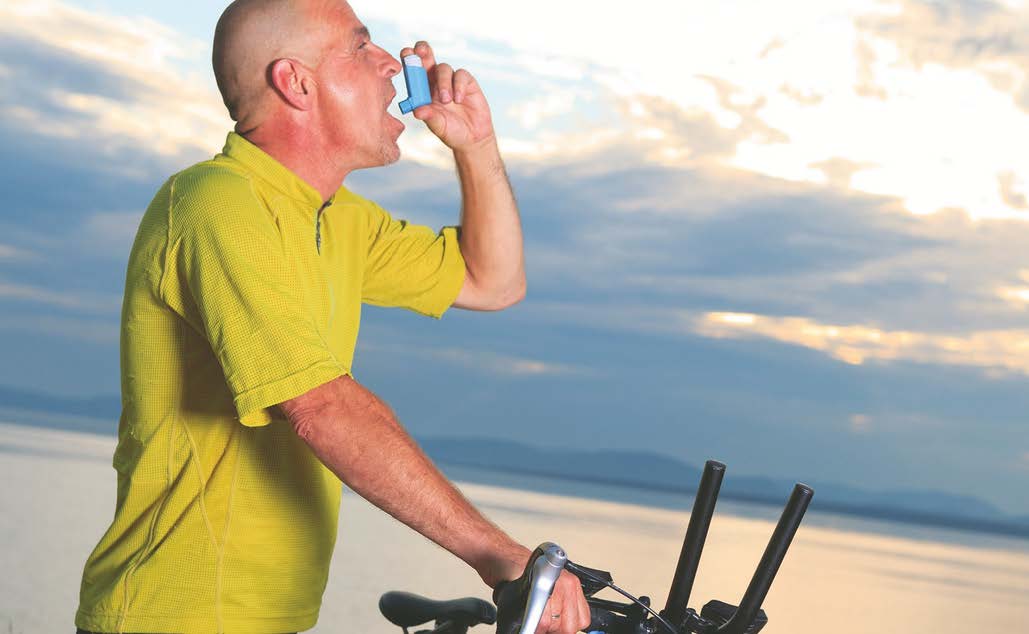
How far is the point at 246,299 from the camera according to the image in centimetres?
193

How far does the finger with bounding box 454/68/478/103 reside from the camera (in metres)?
2.87

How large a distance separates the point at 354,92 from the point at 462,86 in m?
0.50

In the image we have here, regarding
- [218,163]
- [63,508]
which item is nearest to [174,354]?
[218,163]

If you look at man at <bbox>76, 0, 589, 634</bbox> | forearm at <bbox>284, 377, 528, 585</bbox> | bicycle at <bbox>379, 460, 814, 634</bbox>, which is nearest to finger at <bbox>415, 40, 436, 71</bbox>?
man at <bbox>76, 0, 589, 634</bbox>

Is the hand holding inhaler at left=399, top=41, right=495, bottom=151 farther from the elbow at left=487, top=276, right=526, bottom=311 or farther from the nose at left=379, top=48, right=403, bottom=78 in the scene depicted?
the elbow at left=487, top=276, right=526, bottom=311

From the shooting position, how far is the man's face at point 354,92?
239 centimetres

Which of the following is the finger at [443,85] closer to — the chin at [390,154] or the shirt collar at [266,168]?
the chin at [390,154]

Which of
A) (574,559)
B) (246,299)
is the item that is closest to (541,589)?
(246,299)

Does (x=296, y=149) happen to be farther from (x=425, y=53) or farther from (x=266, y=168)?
(x=425, y=53)

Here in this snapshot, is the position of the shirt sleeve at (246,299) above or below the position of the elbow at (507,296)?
below

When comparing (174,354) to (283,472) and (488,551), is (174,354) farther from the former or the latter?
(488,551)

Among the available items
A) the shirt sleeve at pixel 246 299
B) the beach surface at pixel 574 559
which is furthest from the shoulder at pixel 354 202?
the beach surface at pixel 574 559

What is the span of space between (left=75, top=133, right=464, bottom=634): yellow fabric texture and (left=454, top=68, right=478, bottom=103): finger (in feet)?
2.38

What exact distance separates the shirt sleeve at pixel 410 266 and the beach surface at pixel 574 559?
6.07m
